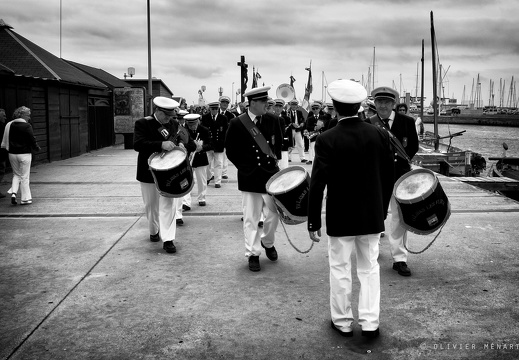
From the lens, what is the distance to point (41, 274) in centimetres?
555

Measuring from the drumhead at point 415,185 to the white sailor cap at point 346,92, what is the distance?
1315 millimetres

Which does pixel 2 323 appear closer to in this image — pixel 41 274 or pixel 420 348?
pixel 41 274

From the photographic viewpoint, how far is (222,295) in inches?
195

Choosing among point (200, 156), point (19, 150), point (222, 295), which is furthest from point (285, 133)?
point (19, 150)

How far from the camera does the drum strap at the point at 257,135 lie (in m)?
5.79

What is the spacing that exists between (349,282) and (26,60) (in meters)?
16.5

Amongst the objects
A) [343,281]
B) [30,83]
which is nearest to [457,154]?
[30,83]

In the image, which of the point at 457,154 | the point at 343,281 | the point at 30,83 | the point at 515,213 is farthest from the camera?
the point at 457,154

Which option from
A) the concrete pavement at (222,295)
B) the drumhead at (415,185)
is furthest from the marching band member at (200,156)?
the drumhead at (415,185)

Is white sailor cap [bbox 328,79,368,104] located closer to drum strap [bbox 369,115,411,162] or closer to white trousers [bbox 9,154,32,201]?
drum strap [bbox 369,115,411,162]

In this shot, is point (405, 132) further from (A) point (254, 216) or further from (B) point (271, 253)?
(B) point (271, 253)

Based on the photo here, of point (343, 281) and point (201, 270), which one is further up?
point (343, 281)

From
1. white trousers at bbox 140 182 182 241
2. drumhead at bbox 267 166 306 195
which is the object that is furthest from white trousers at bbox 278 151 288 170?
drumhead at bbox 267 166 306 195

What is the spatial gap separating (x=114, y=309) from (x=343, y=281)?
2041mm
